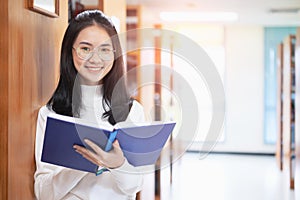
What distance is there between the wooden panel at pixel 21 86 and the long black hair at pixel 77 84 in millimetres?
77

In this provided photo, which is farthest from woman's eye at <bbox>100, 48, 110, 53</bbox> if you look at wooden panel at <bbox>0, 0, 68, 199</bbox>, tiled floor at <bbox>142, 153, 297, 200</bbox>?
tiled floor at <bbox>142, 153, 297, 200</bbox>

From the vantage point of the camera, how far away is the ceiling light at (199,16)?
5.85 meters

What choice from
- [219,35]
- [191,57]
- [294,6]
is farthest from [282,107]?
[191,57]

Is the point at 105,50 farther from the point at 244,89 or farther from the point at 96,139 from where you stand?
the point at 244,89

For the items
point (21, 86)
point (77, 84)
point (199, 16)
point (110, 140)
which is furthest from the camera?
point (199, 16)

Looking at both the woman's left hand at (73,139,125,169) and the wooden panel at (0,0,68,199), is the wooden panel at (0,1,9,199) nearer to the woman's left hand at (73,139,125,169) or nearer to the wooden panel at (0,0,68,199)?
the wooden panel at (0,0,68,199)

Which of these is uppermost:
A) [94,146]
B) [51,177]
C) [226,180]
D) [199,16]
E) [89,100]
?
[199,16]

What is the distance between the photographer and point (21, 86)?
1.15 metres

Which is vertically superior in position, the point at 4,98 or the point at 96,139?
the point at 4,98

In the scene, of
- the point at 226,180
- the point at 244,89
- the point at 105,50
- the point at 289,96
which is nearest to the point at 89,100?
the point at 105,50

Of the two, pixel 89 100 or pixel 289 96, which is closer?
pixel 89 100

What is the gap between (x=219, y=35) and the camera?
7.01 metres

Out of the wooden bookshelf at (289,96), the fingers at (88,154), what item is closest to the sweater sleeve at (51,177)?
the fingers at (88,154)

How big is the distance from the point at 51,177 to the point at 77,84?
0.30m
